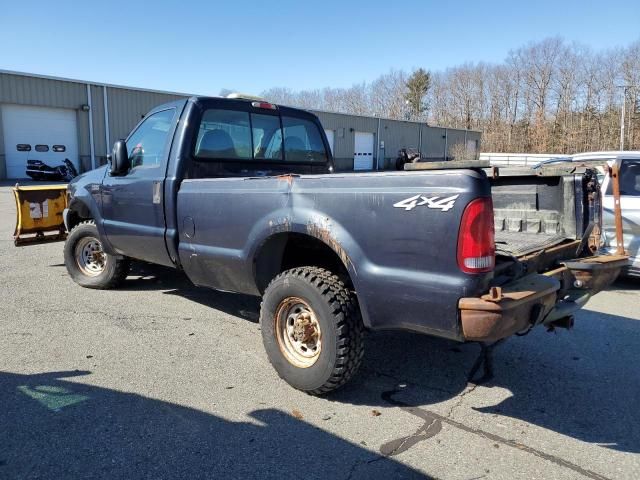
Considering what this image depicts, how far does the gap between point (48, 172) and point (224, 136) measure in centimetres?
2444

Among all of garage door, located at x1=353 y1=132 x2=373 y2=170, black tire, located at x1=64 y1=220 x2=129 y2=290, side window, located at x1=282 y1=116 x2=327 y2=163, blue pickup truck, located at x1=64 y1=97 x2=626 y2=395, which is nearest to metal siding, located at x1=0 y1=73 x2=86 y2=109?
garage door, located at x1=353 y1=132 x2=373 y2=170

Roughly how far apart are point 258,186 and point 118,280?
3242 millimetres

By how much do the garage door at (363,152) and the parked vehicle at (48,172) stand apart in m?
23.0

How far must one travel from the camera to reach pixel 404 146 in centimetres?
4841

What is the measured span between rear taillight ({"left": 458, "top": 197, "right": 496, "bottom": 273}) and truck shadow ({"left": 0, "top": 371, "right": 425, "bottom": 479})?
117 cm

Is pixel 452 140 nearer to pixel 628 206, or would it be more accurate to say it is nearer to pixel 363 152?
pixel 363 152

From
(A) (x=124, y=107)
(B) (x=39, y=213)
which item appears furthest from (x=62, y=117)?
(B) (x=39, y=213)

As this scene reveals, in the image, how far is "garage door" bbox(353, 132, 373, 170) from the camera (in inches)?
1711

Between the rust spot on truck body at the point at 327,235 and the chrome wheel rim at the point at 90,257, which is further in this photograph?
the chrome wheel rim at the point at 90,257

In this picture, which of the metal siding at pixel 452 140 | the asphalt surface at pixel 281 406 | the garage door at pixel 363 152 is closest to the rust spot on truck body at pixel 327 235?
the asphalt surface at pixel 281 406

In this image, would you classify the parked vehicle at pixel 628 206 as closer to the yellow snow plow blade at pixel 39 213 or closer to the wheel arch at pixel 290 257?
the wheel arch at pixel 290 257

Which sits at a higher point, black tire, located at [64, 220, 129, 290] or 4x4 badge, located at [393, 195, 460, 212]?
4x4 badge, located at [393, 195, 460, 212]

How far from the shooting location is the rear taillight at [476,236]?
279cm

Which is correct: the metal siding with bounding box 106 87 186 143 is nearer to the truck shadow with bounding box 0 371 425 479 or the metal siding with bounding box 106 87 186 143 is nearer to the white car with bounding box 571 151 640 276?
the white car with bounding box 571 151 640 276
